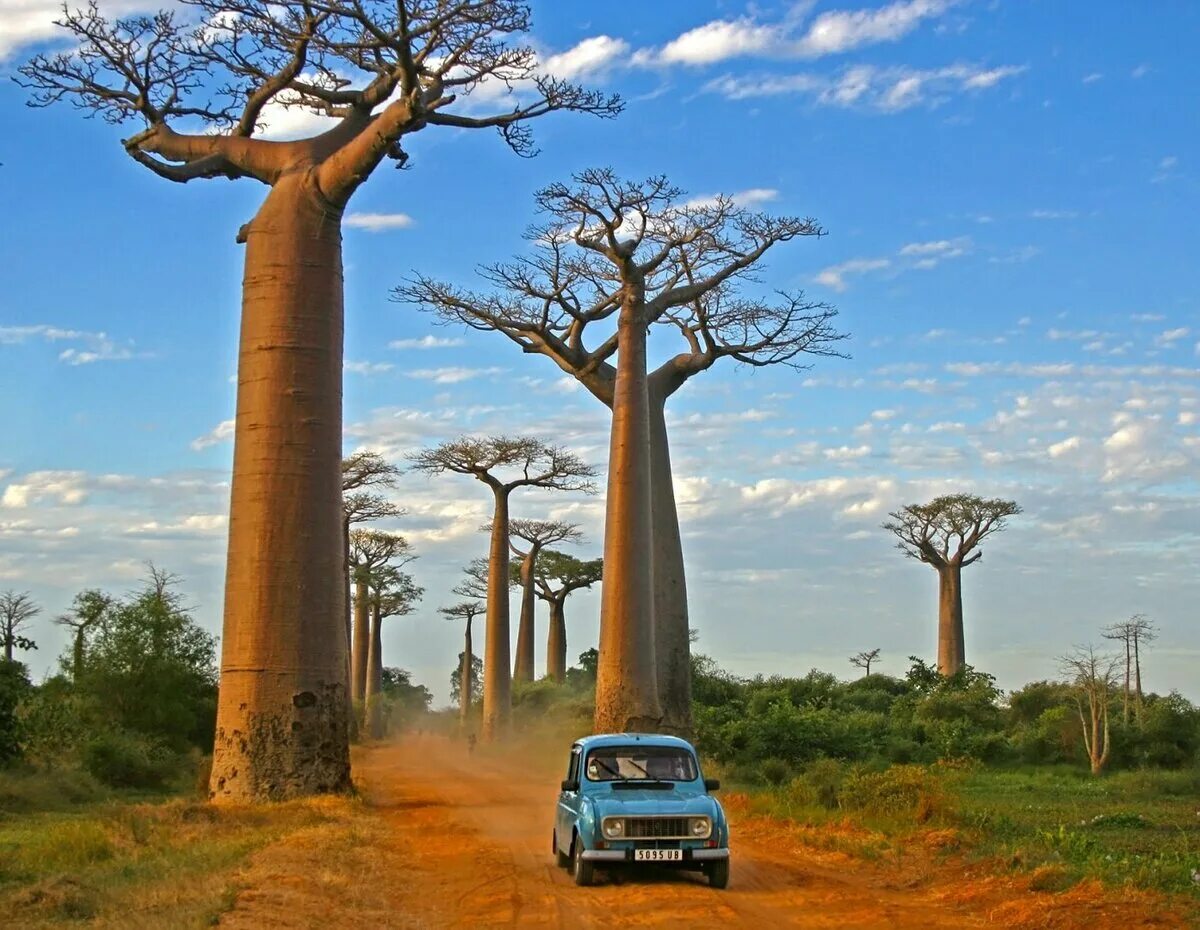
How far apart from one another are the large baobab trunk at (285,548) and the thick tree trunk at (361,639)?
2964 cm

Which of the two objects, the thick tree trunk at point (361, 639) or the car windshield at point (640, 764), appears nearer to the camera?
the car windshield at point (640, 764)

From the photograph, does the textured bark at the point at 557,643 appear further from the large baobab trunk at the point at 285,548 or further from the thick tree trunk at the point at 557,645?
the large baobab trunk at the point at 285,548

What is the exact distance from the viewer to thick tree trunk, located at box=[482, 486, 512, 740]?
3000cm

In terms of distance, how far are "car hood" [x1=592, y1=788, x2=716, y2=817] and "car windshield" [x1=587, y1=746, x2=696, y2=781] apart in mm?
308

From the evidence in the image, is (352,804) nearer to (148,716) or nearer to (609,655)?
(609,655)

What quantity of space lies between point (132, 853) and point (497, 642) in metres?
21.1

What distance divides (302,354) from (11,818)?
497cm

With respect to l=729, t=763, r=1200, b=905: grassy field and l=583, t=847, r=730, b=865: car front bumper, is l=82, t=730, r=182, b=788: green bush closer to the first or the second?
l=729, t=763, r=1200, b=905: grassy field

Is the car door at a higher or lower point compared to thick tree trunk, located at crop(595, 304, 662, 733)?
lower

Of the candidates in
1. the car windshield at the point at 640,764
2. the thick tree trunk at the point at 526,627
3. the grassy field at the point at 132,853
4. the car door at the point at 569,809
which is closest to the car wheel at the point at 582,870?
the car door at the point at 569,809

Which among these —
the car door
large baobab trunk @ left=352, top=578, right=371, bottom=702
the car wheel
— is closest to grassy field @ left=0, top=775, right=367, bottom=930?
the car door

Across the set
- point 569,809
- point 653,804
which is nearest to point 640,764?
point 569,809

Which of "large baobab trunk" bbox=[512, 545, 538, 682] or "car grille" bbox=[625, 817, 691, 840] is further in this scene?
"large baobab trunk" bbox=[512, 545, 538, 682]

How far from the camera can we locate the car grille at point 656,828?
26.5 ft
